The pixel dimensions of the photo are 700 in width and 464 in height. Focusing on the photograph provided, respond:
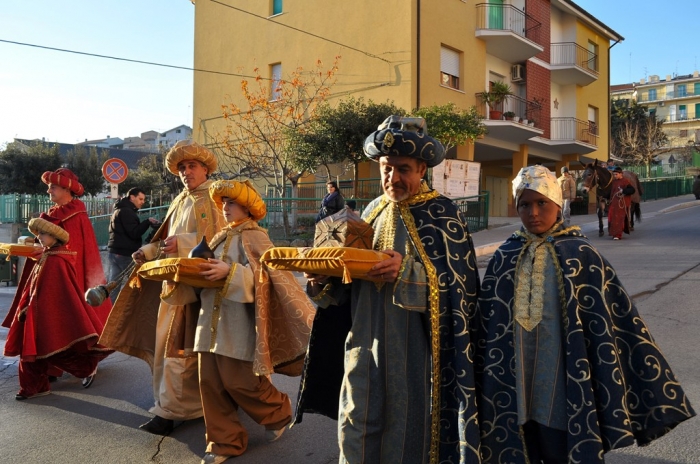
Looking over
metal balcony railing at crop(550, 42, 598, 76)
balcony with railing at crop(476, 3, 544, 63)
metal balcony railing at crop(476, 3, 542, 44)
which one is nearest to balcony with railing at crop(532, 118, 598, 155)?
metal balcony railing at crop(550, 42, 598, 76)

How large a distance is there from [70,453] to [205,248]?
1764mm

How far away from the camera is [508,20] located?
25.5 m

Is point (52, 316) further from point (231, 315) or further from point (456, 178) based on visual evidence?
point (456, 178)

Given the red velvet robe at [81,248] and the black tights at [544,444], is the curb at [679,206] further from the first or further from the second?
the black tights at [544,444]

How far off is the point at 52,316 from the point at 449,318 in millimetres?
4165

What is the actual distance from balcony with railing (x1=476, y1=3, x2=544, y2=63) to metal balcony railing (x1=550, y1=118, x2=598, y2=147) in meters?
4.11

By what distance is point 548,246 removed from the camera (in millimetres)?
3000

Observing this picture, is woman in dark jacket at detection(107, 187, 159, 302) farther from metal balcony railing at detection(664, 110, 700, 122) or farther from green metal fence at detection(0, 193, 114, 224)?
metal balcony railing at detection(664, 110, 700, 122)

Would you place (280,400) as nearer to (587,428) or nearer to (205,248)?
(205,248)

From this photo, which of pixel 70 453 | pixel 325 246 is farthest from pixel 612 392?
pixel 70 453

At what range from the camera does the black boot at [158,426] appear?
4762mm

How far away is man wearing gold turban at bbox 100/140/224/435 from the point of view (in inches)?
182

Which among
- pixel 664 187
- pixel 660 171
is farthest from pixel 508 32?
pixel 660 171

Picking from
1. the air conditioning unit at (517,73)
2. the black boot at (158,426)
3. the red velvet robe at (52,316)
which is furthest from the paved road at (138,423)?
the air conditioning unit at (517,73)
